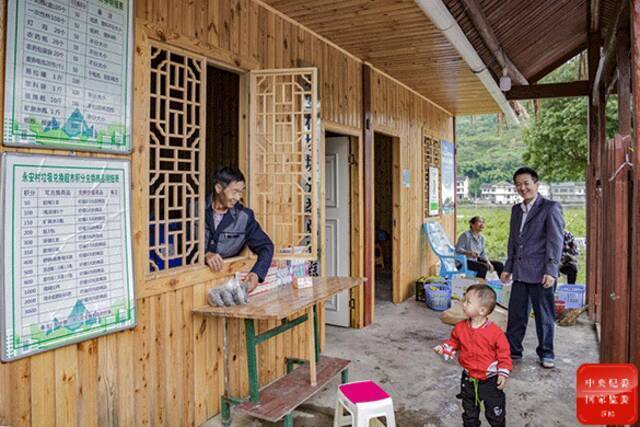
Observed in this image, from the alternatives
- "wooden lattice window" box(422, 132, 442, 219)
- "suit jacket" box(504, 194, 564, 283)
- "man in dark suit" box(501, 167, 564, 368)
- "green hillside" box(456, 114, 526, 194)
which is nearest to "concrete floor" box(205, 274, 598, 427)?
"man in dark suit" box(501, 167, 564, 368)

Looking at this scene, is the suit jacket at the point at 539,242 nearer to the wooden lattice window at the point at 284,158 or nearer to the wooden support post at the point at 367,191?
the wooden support post at the point at 367,191

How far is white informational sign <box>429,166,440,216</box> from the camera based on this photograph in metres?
7.30

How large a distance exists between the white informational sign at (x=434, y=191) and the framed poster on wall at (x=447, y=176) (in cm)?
32

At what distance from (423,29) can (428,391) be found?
276 cm

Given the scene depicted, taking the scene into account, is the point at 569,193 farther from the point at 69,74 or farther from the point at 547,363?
the point at 69,74

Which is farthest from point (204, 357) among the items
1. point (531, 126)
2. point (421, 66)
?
point (531, 126)

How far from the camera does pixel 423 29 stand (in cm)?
392

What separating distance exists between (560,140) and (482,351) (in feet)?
37.7

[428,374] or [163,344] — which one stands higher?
[163,344]

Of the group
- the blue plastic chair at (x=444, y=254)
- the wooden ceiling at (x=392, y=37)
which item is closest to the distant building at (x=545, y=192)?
the blue plastic chair at (x=444, y=254)

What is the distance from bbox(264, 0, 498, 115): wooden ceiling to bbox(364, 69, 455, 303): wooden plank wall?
23 centimetres

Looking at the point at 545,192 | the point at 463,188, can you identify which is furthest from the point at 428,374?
the point at 463,188

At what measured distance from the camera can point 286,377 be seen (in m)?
3.06

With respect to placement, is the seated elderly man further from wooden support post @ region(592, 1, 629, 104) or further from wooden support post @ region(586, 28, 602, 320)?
wooden support post @ region(592, 1, 629, 104)
